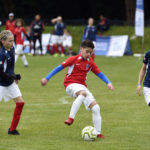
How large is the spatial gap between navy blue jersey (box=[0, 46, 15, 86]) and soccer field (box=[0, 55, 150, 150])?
3.23 feet

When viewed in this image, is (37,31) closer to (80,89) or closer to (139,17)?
(139,17)

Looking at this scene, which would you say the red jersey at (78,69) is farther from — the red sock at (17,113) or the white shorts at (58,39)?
the white shorts at (58,39)

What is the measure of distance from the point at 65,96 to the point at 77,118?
136 inches

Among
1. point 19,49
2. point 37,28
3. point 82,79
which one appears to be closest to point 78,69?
point 82,79

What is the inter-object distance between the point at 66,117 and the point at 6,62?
8.87 ft

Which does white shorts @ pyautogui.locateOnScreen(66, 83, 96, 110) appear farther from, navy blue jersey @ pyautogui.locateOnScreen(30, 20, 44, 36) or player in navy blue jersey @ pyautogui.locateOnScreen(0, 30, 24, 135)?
navy blue jersey @ pyautogui.locateOnScreen(30, 20, 44, 36)

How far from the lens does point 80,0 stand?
4494 centimetres

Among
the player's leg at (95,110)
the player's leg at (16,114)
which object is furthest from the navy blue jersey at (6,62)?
the player's leg at (95,110)

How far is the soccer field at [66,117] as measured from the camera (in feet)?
27.0

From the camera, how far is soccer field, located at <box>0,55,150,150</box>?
823cm

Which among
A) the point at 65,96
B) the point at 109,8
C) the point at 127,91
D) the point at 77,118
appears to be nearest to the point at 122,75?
the point at 127,91

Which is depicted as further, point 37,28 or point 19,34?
point 37,28

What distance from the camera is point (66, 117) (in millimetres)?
10945

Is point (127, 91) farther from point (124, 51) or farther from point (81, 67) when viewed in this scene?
point (124, 51)
